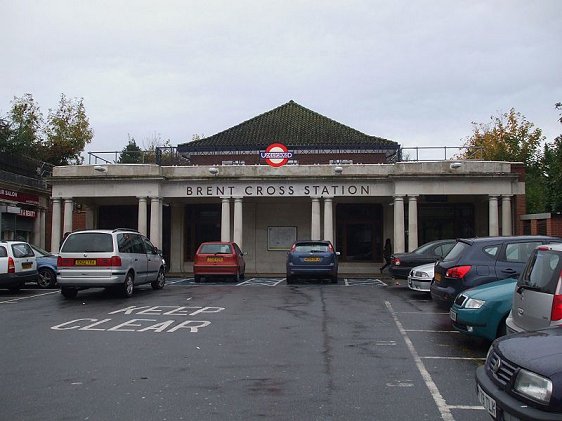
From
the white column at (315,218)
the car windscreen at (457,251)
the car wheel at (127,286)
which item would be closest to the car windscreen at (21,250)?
the car wheel at (127,286)

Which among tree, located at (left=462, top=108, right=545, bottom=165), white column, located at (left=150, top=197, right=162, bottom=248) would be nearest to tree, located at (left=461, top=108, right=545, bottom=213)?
tree, located at (left=462, top=108, right=545, bottom=165)

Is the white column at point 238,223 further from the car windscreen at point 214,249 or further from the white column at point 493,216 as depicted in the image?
the white column at point 493,216

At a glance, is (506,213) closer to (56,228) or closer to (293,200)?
(293,200)

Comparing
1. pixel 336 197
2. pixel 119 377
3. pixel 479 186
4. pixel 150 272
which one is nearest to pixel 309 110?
pixel 336 197

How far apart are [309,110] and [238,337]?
32.9 meters

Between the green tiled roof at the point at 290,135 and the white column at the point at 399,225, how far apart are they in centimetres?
854

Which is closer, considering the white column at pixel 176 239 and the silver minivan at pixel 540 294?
the silver minivan at pixel 540 294

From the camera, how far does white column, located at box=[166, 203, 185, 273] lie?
99.1ft

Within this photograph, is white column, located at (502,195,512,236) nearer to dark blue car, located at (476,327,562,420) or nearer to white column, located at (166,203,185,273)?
white column, located at (166,203,185,273)

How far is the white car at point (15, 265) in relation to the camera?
16.5 metres

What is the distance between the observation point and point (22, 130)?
44031mm

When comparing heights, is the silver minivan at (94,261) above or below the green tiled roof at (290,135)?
below

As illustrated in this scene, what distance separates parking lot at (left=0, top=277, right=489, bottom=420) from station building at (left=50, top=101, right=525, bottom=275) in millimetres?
13077

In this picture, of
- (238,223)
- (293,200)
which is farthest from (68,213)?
(293,200)
